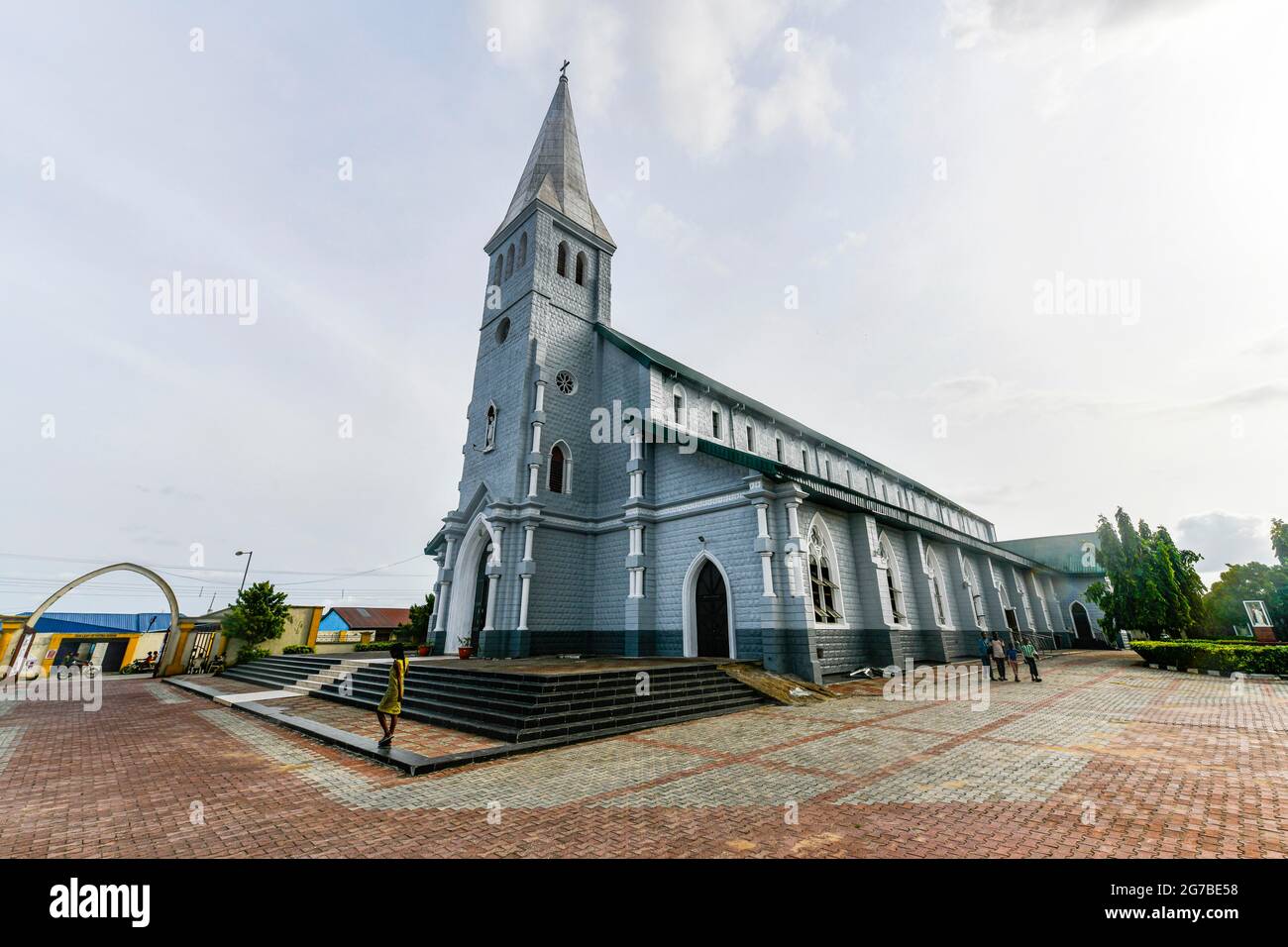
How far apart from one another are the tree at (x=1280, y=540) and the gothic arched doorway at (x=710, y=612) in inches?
1668

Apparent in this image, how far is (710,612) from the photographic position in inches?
651

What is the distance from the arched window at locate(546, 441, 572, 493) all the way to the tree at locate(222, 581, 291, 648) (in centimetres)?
1520

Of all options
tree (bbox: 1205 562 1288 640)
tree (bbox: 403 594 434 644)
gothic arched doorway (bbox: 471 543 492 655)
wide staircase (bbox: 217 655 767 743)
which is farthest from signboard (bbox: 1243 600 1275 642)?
tree (bbox: 403 594 434 644)

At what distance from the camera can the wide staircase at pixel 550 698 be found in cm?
928

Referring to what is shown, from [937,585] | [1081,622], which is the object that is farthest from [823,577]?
[1081,622]

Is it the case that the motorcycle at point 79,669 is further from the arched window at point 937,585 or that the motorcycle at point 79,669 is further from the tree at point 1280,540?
the tree at point 1280,540

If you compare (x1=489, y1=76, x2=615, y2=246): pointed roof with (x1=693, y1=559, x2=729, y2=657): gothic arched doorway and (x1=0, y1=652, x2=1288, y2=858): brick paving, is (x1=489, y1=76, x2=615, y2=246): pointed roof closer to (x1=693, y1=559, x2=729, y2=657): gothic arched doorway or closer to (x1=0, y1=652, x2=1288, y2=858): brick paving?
(x1=693, y1=559, x2=729, y2=657): gothic arched doorway

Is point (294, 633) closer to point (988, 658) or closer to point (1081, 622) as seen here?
point (988, 658)

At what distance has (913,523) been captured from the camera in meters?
20.4

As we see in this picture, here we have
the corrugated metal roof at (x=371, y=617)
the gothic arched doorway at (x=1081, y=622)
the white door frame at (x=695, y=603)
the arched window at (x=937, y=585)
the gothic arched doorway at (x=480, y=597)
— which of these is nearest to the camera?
the white door frame at (x=695, y=603)

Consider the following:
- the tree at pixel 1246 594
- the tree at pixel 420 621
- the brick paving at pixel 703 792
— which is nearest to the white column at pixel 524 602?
the brick paving at pixel 703 792

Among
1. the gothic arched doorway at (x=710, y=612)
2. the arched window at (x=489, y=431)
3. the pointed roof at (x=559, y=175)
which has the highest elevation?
the pointed roof at (x=559, y=175)

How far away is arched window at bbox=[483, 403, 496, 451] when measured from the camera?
69.4 ft
